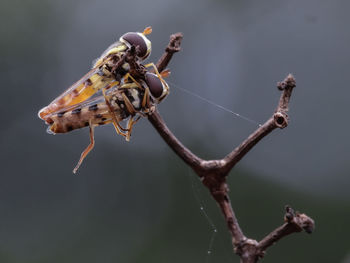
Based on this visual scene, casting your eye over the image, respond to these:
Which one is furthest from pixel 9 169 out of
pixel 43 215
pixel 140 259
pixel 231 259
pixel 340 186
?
pixel 340 186

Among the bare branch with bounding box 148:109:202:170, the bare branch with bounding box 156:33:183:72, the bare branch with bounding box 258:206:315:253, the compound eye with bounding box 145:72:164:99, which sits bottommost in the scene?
the bare branch with bounding box 258:206:315:253

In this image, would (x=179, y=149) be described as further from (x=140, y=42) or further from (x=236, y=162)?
(x=140, y=42)

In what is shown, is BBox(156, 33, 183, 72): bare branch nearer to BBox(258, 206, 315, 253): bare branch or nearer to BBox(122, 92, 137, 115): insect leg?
BBox(122, 92, 137, 115): insect leg

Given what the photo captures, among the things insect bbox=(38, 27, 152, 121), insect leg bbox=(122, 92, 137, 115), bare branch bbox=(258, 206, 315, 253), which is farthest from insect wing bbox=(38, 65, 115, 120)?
bare branch bbox=(258, 206, 315, 253)

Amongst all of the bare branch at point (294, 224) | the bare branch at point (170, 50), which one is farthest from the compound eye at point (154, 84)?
the bare branch at point (294, 224)

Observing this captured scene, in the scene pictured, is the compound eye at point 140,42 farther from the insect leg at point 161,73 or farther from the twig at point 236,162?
the twig at point 236,162

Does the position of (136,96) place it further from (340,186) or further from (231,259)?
(340,186)
